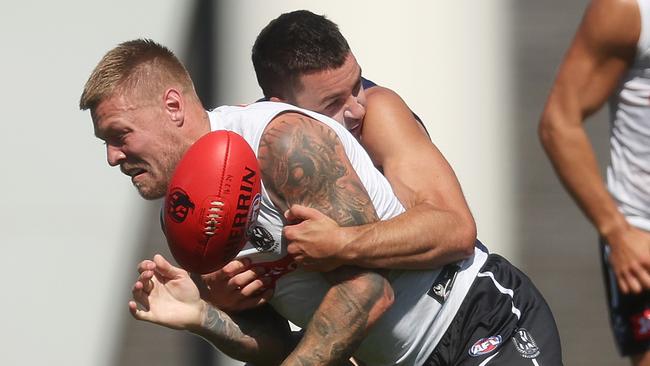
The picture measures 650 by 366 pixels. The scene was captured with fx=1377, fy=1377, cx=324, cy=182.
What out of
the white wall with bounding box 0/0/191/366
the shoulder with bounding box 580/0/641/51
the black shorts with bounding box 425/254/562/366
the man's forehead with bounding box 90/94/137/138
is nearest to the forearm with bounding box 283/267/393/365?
the black shorts with bounding box 425/254/562/366

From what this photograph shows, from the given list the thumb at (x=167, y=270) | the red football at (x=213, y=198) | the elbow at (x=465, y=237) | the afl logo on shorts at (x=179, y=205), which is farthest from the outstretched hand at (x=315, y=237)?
the thumb at (x=167, y=270)

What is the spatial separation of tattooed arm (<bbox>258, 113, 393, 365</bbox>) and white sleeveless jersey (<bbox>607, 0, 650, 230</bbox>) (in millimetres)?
672

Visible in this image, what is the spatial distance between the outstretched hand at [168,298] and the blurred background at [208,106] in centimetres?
228

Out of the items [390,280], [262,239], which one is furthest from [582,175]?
[262,239]

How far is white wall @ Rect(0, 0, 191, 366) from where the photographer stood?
20.6ft

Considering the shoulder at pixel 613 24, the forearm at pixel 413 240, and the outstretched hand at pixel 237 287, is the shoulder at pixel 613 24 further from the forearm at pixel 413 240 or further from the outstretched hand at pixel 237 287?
the outstretched hand at pixel 237 287

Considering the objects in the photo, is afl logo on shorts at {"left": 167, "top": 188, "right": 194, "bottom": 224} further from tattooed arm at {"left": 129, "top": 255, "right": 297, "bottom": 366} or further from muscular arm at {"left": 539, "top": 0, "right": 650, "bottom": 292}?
muscular arm at {"left": 539, "top": 0, "right": 650, "bottom": 292}

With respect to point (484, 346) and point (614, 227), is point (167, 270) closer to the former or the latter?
point (484, 346)

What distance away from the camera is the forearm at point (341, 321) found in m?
3.28

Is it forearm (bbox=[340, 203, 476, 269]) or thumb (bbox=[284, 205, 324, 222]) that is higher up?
thumb (bbox=[284, 205, 324, 222])

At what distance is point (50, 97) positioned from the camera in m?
6.50

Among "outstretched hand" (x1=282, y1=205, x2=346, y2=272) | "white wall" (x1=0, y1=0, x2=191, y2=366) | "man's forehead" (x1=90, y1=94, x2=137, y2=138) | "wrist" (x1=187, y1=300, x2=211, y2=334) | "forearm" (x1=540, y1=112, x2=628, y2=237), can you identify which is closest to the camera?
"outstretched hand" (x1=282, y1=205, x2=346, y2=272)

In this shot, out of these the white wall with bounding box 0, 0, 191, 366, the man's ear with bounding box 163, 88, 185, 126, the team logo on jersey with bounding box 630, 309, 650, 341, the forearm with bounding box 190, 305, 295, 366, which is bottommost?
the white wall with bounding box 0, 0, 191, 366

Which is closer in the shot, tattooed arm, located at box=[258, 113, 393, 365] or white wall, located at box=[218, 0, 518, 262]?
tattooed arm, located at box=[258, 113, 393, 365]
